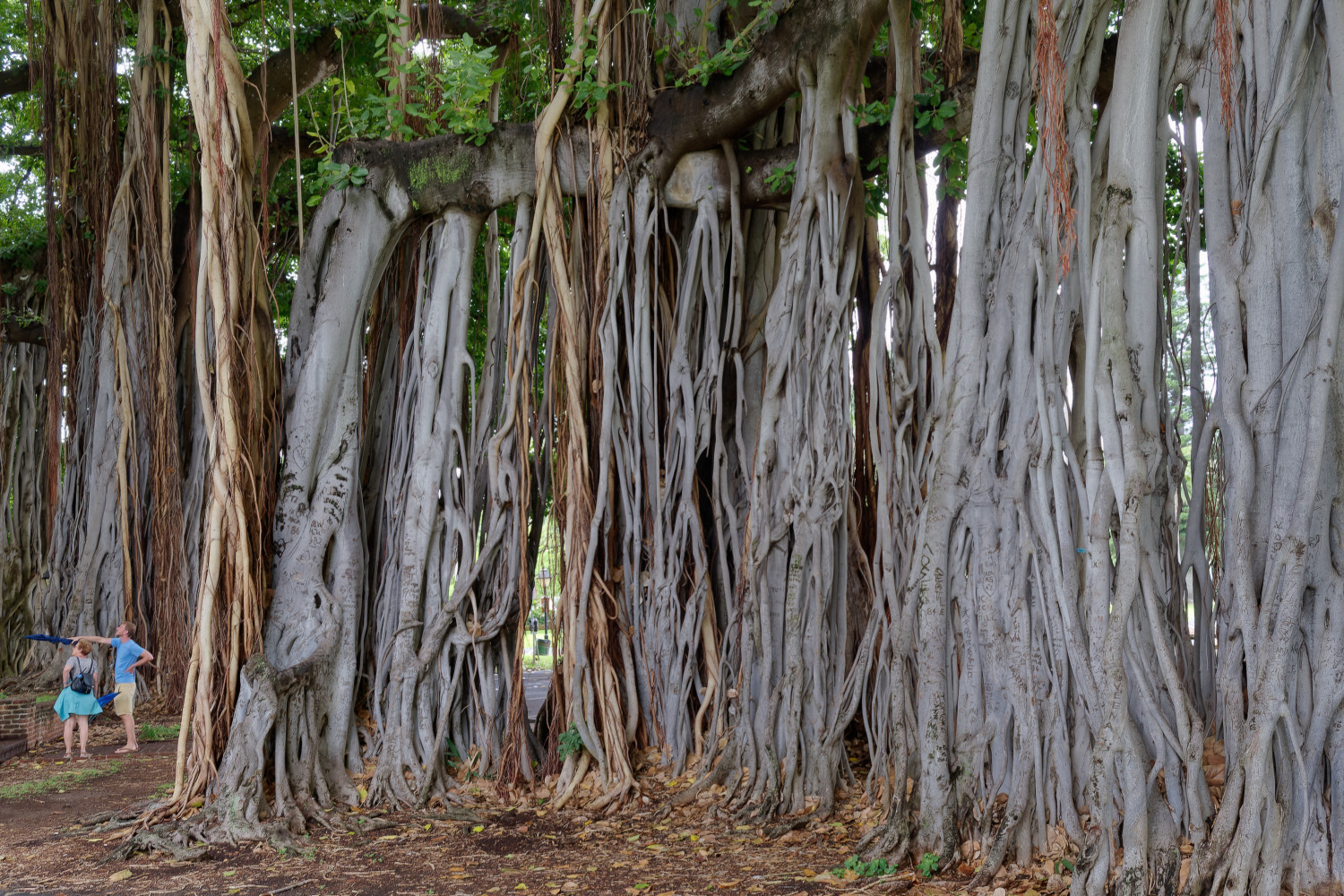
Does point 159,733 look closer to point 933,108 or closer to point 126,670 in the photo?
point 126,670

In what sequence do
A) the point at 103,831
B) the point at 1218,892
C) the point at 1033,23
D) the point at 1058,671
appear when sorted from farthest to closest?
the point at 103,831 < the point at 1033,23 < the point at 1058,671 < the point at 1218,892

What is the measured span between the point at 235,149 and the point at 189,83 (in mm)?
294

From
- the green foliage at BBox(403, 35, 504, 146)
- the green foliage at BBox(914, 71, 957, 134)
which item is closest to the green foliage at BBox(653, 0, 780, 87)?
the green foliage at BBox(914, 71, 957, 134)

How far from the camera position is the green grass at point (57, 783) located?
463 cm

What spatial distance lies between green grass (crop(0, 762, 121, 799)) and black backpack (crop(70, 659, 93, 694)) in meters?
0.51

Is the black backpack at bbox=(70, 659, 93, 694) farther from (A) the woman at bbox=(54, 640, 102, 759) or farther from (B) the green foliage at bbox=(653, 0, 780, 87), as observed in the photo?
(B) the green foliage at bbox=(653, 0, 780, 87)

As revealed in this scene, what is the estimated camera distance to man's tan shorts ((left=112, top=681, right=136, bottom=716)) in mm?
5578

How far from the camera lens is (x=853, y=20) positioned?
12.7ft

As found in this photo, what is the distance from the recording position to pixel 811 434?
13.1ft

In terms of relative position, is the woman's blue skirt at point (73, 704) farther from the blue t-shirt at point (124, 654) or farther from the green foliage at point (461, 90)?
the green foliage at point (461, 90)

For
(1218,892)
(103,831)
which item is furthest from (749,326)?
(103,831)

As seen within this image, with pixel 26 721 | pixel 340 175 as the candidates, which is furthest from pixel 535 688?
pixel 340 175

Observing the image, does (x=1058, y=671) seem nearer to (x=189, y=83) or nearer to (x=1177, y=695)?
(x=1177, y=695)

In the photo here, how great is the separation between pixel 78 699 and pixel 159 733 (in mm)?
608
